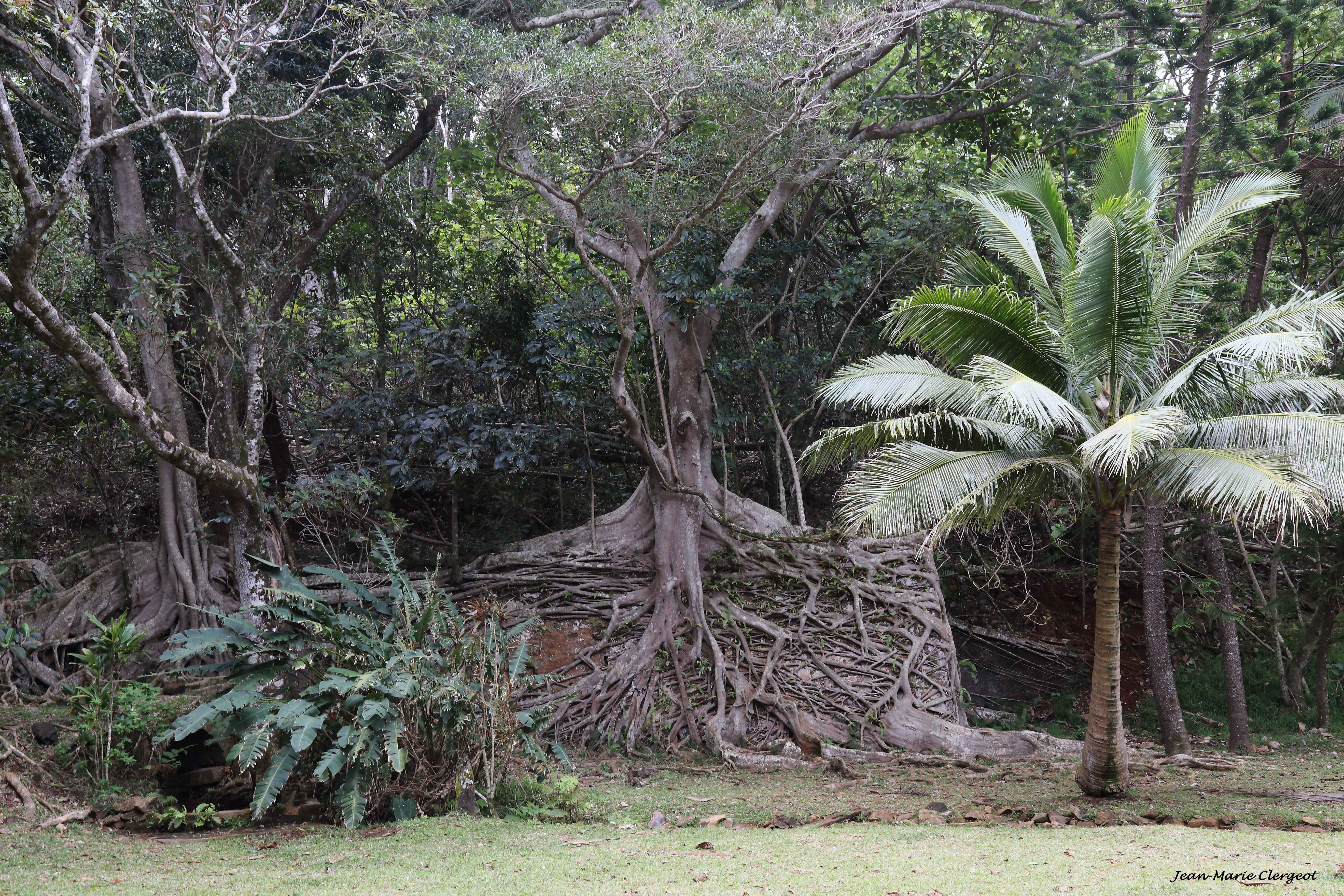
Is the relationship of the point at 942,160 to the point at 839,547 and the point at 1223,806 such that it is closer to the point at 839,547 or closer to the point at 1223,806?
the point at 839,547

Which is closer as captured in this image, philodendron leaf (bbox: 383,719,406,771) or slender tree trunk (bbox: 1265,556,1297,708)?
philodendron leaf (bbox: 383,719,406,771)

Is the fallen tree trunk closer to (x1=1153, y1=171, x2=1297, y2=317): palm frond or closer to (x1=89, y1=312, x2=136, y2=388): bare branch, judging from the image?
(x1=1153, y1=171, x2=1297, y2=317): palm frond

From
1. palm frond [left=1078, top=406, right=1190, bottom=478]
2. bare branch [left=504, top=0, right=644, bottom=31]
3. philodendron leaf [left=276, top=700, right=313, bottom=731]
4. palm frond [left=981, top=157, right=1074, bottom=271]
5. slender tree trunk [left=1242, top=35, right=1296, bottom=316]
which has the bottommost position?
philodendron leaf [left=276, top=700, right=313, bottom=731]

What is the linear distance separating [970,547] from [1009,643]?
157 centimetres

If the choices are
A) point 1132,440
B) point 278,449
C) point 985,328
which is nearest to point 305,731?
point 1132,440

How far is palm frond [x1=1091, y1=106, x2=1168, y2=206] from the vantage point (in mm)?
7637

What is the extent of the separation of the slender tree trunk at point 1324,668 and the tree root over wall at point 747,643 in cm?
434

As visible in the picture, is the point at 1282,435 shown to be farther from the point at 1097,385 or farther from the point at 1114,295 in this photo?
the point at 1114,295

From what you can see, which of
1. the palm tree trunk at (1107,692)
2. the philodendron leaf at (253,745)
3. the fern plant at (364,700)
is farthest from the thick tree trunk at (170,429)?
the palm tree trunk at (1107,692)

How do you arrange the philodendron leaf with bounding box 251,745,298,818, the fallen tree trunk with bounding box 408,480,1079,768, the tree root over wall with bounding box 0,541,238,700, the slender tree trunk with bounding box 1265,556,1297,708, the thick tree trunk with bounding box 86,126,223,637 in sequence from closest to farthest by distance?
the philodendron leaf with bounding box 251,745,298,818 < the tree root over wall with bounding box 0,541,238,700 < the thick tree trunk with bounding box 86,126,223,637 < the fallen tree trunk with bounding box 408,480,1079,768 < the slender tree trunk with bounding box 1265,556,1297,708

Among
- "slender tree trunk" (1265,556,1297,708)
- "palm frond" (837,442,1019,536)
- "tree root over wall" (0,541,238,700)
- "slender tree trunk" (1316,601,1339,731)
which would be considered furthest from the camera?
"slender tree trunk" (1265,556,1297,708)

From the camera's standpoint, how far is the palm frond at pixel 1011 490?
6.91 m

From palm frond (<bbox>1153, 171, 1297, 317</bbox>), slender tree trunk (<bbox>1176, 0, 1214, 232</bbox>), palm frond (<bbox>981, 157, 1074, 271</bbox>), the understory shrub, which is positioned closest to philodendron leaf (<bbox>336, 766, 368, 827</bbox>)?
the understory shrub

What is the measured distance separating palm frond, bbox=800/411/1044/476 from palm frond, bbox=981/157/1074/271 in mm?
1488
